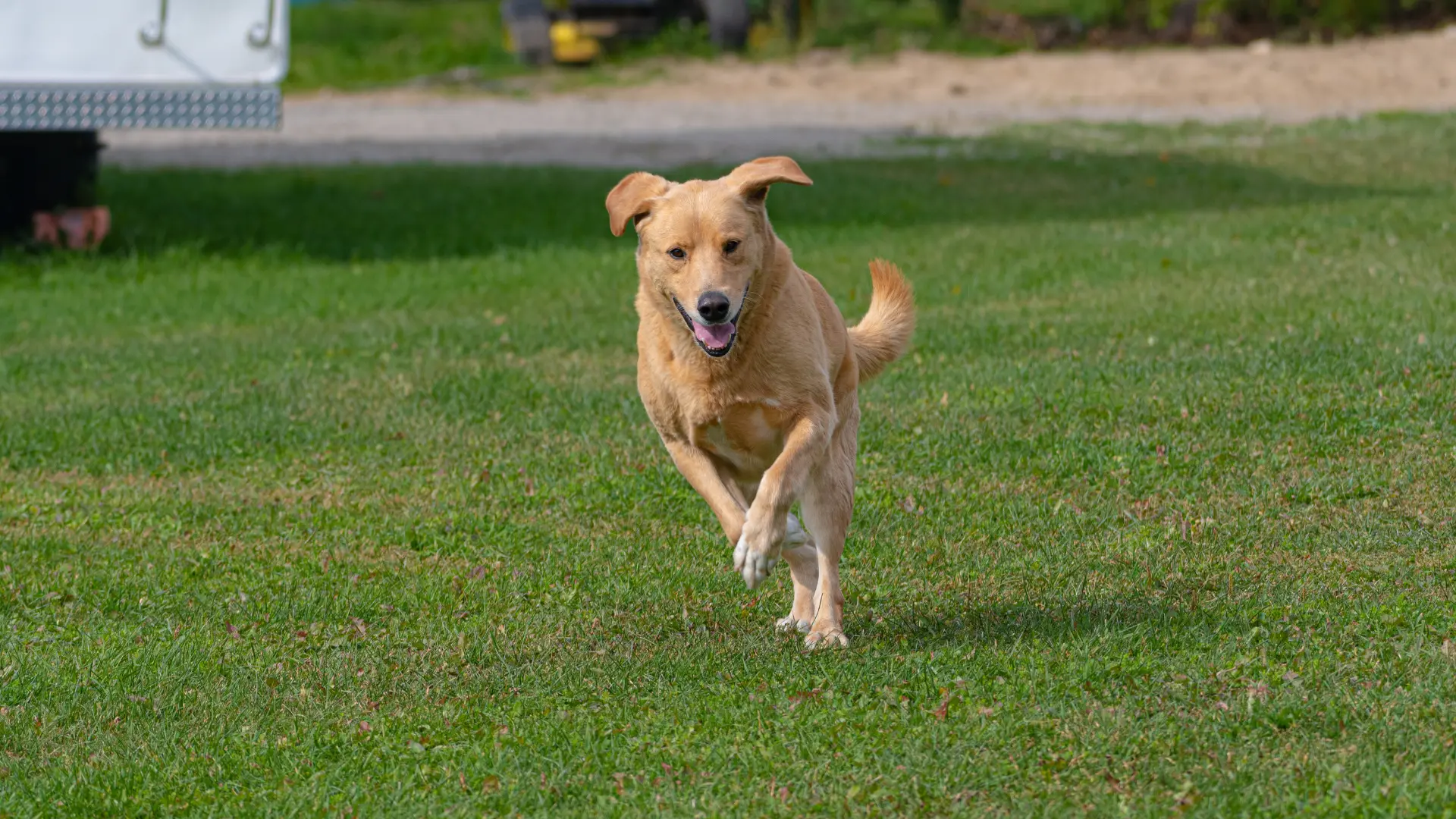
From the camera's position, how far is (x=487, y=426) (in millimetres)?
9102

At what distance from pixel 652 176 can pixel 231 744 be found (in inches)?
89.3

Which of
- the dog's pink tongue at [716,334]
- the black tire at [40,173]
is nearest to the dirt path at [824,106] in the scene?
the black tire at [40,173]

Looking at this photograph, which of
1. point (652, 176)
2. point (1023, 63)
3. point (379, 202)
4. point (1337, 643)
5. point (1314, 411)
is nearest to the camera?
point (1337, 643)

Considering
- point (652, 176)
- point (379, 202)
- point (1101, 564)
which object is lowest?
point (379, 202)

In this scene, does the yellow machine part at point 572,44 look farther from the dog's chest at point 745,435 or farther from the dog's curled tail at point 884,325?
the dog's chest at point 745,435

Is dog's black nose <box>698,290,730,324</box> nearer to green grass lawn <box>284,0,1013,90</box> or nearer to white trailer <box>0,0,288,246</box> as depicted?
white trailer <box>0,0,288,246</box>

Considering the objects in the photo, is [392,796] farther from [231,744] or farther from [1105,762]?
[1105,762]

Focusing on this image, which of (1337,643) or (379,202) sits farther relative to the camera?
(379,202)

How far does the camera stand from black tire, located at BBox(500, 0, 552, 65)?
105 ft

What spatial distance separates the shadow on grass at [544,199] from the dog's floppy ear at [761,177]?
9.61m

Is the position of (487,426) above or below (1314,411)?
below

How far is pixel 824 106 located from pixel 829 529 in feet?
70.7

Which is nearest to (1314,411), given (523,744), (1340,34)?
(523,744)

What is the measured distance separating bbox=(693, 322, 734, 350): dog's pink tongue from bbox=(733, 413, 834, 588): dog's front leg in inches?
15.2
